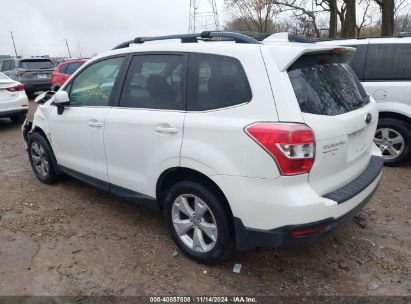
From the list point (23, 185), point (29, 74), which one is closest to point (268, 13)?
point (29, 74)

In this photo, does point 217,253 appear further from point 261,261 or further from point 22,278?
point 22,278

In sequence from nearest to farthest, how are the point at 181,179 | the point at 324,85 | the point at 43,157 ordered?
1. the point at 324,85
2. the point at 181,179
3. the point at 43,157

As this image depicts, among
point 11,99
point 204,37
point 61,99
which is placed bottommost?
point 11,99

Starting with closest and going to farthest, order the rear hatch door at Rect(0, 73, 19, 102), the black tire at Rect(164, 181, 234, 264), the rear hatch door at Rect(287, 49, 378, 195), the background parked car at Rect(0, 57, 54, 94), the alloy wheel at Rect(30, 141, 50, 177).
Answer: the rear hatch door at Rect(287, 49, 378, 195)
the black tire at Rect(164, 181, 234, 264)
the alloy wheel at Rect(30, 141, 50, 177)
the rear hatch door at Rect(0, 73, 19, 102)
the background parked car at Rect(0, 57, 54, 94)

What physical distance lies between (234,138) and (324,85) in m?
0.83

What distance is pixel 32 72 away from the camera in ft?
45.8

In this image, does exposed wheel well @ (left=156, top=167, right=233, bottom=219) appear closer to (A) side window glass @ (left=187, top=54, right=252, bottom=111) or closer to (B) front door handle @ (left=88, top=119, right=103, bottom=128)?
(A) side window glass @ (left=187, top=54, right=252, bottom=111)

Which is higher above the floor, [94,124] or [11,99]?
[94,124]

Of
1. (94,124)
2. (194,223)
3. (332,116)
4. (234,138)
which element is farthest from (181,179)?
(332,116)

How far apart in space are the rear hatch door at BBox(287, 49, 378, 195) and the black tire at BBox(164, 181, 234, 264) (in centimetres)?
70

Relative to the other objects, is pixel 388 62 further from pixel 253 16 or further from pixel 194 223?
pixel 253 16

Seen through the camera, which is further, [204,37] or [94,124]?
[94,124]

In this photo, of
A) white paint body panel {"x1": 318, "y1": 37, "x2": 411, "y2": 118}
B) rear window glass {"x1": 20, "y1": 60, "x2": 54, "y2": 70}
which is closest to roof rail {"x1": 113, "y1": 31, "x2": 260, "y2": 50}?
white paint body panel {"x1": 318, "y1": 37, "x2": 411, "y2": 118}

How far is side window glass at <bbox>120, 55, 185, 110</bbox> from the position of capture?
121 inches
